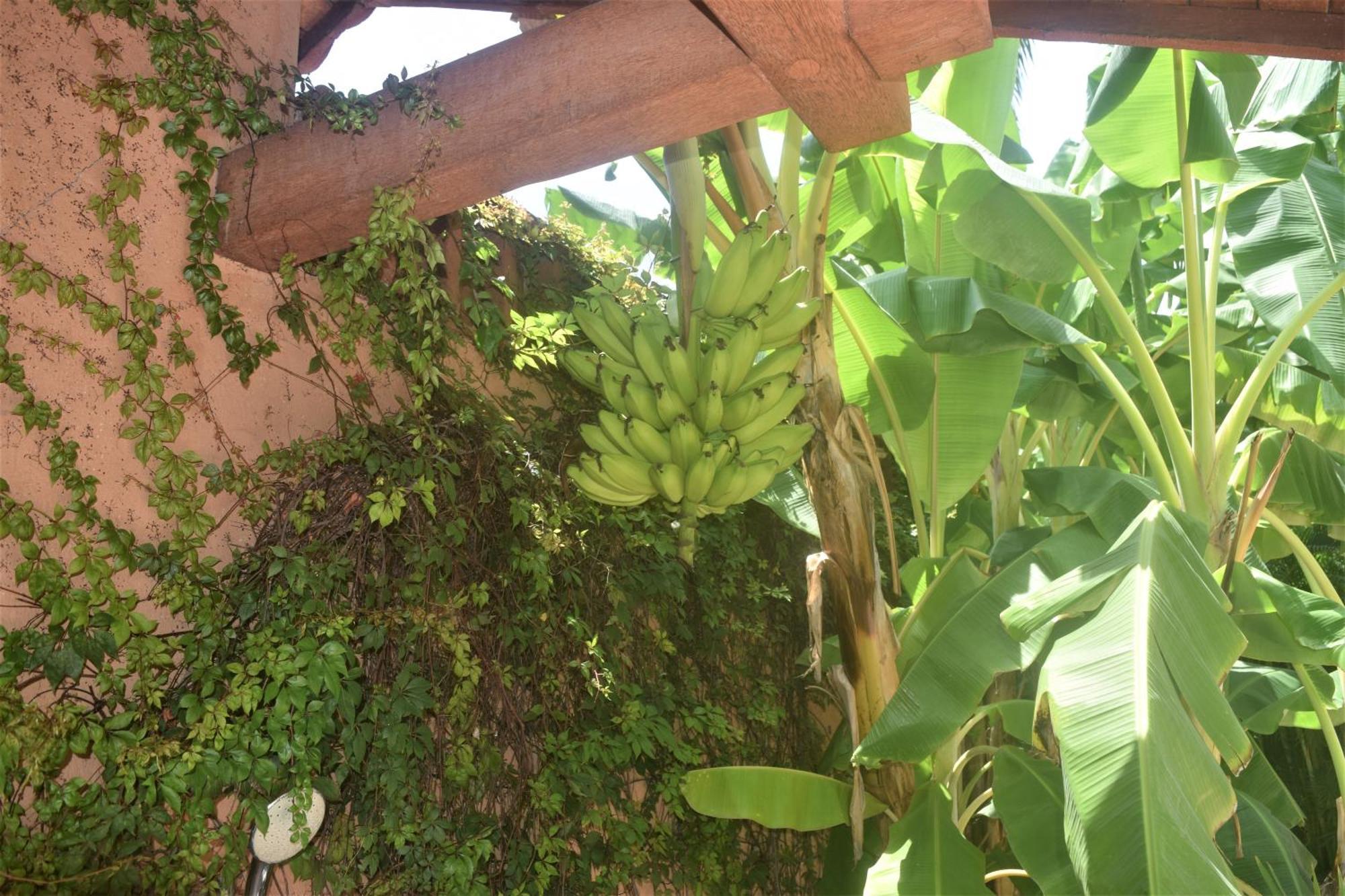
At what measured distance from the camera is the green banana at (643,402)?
5.57 feet

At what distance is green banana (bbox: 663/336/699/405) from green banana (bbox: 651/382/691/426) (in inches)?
0.4

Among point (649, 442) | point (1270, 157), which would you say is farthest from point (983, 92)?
point (649, 442)

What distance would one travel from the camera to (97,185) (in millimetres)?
1494

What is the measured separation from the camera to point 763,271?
5.50ft

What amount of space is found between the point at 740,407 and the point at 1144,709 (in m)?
0.78

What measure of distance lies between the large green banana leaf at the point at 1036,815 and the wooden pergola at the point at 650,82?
1114mm

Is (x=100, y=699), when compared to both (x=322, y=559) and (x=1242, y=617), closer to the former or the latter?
(x=322, y=559)

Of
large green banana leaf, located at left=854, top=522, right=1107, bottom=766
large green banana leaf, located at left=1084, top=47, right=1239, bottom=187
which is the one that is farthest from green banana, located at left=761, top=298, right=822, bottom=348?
large green banana leaf, located at left=1084, top=47, right=1239, bottom=187

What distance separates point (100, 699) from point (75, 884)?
0.25m

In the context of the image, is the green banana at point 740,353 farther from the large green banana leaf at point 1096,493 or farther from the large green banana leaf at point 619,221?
the large green banana leaf at point 1096,493

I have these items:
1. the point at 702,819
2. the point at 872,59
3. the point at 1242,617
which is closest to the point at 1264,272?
the point at 1242,617

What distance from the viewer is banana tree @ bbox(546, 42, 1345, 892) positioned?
1.37 meters

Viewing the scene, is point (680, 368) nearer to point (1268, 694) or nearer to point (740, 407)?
point (740, 407)

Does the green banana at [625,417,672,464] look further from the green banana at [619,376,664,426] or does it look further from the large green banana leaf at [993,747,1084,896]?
the large green banana leaf at [993,747,1084,896]
